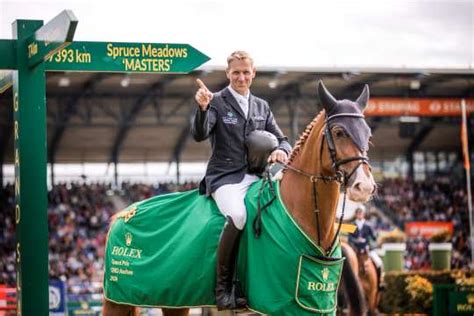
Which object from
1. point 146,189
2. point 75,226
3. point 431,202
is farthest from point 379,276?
point 431,202

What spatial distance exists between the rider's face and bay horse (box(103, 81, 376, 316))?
717 millimetres

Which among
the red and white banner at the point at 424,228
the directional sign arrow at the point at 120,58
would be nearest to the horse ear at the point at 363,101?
the directional sign arrow at the point at 120,58

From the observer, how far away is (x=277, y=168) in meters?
6.80

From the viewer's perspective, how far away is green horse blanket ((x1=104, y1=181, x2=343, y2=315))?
19.8ft

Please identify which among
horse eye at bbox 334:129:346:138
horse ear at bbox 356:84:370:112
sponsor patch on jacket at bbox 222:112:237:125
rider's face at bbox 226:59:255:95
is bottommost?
horse eye at bbox 334:129:346:138

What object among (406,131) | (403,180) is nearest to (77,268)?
(406,131)

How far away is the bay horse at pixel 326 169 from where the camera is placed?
572 cm

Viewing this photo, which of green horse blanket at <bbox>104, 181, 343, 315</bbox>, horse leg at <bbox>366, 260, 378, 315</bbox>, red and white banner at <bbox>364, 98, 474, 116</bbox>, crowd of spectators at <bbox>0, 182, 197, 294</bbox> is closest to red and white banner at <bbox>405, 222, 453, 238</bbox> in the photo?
red and white banner at <bbox>364, 98, 474, 116</bbox>

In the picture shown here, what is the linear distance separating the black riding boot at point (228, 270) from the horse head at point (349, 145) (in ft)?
2.75

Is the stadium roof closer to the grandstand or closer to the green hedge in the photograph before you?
the grandstand

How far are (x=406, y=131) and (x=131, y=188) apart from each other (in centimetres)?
1095

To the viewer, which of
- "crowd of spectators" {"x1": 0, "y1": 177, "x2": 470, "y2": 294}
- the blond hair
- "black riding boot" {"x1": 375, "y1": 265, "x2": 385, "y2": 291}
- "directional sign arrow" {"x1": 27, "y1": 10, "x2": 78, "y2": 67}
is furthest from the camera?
"crowd of spectators" {"x1": 0, "y1": 177, "x2": 470, "y2": 294}

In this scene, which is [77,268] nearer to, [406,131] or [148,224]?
[406,131]

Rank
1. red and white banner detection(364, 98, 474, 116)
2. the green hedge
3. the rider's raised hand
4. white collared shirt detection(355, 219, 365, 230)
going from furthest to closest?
red and white banner detection(364, 98, 474, 116) < the green hedge < white collared shirt detection(355, 219, 365, 230) < the rider's raised hand
